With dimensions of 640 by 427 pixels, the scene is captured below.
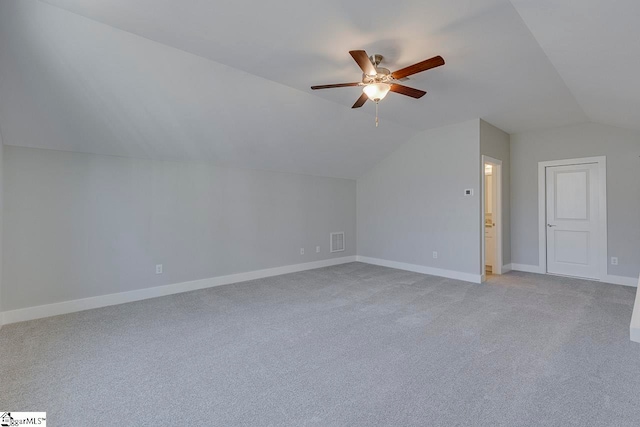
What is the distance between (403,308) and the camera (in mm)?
3709

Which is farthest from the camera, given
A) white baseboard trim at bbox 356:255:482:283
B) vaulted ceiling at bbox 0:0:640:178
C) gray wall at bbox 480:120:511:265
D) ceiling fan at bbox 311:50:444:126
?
gray wall at bbox 480:120:511:265

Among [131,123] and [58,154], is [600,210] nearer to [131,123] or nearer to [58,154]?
[131,123]

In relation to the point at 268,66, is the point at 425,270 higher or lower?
lower

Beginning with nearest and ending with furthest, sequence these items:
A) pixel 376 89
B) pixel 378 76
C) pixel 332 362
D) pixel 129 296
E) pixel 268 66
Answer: pixel 332 362 → pixel 378 76 → pixel 376 89 → pixel 268 66 → pixel 129 296

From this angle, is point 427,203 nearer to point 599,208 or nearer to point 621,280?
point 599,208

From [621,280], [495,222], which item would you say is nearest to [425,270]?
[495,222]

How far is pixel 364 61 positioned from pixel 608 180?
478cm

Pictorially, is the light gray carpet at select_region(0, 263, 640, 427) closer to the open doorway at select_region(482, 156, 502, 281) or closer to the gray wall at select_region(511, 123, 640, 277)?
the gray wall at select_region(511, 123, 640, 277)

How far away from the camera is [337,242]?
21.7ft

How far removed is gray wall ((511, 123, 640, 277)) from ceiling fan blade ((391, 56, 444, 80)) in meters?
4.23

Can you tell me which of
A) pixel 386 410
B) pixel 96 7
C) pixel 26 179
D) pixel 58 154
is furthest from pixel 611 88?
pixel 26 179

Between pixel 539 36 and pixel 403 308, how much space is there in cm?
293

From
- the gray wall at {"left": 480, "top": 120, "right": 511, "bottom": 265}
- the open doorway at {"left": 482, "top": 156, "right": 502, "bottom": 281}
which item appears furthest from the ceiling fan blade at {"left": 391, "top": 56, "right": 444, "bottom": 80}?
the open doorway at {"left": 482, "top": 156, "right": 502, "bottom": 281}

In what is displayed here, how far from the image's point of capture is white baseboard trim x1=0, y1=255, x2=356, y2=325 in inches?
133
